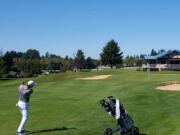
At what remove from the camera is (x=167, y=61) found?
204 ft

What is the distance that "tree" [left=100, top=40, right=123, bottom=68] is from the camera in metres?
79.7

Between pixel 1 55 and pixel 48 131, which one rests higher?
pixel 1 55

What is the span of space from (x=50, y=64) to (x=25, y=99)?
94637 mm

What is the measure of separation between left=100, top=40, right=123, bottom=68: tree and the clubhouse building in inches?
670

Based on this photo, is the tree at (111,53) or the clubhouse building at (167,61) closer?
the clubhouse building at (167,61)

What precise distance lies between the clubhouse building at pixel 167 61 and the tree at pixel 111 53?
17.0 metres

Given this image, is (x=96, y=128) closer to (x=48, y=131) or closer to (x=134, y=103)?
(x=48, y=131)

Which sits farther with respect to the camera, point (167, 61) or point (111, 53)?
point (111, 53)

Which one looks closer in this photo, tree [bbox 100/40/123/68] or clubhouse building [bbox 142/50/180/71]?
clubhouse building [bbox 142/50/180/71]

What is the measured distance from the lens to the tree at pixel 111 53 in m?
79.7

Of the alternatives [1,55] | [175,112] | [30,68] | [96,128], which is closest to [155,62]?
[30,68]

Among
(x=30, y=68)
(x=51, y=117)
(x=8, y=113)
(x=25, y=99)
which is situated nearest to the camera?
(x=25, y=99)

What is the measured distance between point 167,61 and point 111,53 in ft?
71.4

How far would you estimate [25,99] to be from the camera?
32.4 feet
